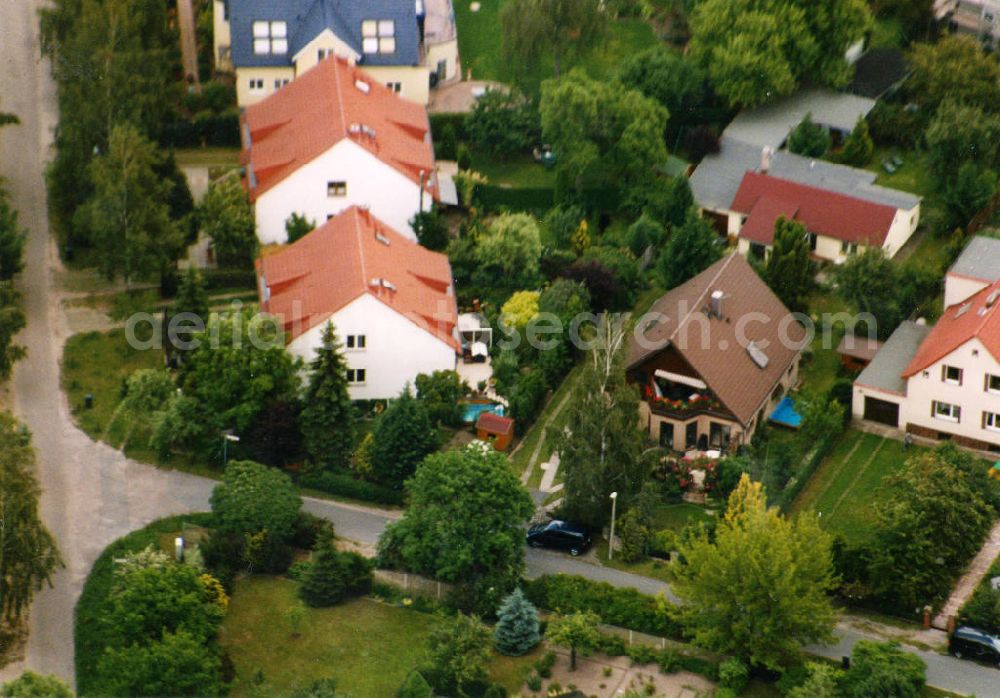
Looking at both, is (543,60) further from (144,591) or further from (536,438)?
(144,591)

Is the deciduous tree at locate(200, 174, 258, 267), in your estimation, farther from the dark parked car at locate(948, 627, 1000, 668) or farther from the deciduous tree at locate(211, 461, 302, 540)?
the dark parked car at locate(948, 627, 1000, 668)

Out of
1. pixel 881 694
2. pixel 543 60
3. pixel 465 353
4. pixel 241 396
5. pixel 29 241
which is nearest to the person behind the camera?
pixel 881 694

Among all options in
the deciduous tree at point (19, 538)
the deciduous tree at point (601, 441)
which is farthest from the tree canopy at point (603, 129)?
the deciduous tree at point (19, 538)

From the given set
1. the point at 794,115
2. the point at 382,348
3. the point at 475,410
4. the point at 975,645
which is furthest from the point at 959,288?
the point at 382,348


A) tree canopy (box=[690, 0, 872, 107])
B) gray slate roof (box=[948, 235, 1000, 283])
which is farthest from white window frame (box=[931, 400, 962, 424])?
tree canopy (box=[690, 0, 872, 107])

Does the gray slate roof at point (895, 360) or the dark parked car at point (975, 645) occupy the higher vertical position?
the gray slate roof at point (895, 360)

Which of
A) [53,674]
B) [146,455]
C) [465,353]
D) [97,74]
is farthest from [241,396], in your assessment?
[97,74]

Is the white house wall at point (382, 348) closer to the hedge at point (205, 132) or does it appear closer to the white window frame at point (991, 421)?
the white window frame at point (991, 421)
